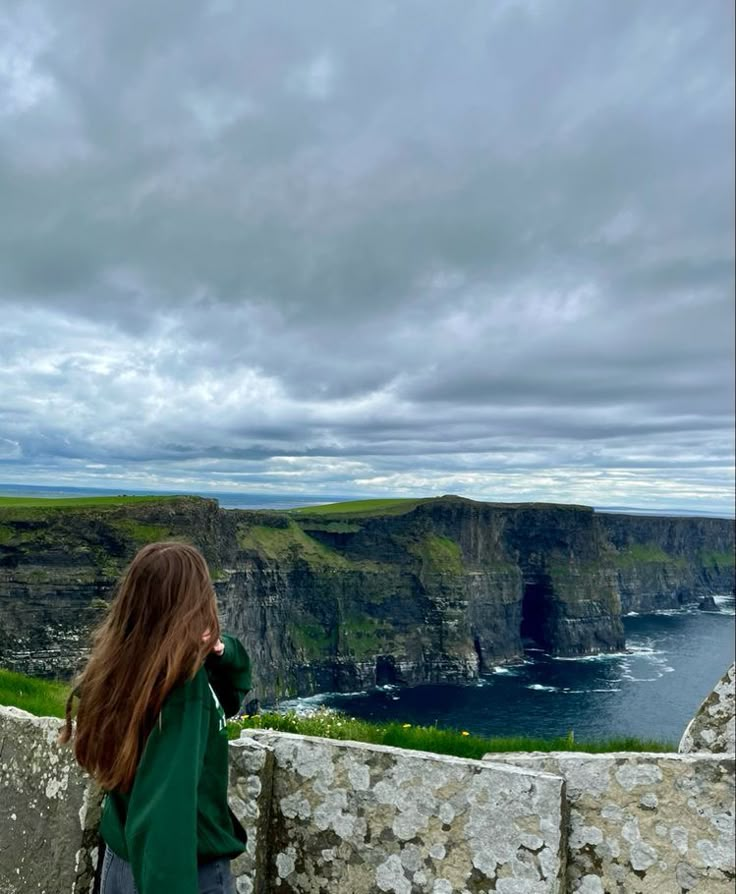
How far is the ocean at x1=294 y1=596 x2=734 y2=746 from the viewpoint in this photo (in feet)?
254

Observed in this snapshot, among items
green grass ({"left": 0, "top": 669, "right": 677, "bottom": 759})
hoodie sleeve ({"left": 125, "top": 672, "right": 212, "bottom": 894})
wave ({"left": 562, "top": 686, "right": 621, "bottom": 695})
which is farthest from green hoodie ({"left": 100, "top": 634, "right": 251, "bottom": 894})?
wave ({"left": 562, "top": 686, "right": 621, "bottom": 695})

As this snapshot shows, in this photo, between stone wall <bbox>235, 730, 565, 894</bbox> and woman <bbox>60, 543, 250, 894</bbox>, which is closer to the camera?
woman <bbox>60, 543, 250, 894</bbox>

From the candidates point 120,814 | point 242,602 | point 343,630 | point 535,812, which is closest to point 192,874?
point 120,814

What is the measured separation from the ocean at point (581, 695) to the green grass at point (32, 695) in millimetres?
52274

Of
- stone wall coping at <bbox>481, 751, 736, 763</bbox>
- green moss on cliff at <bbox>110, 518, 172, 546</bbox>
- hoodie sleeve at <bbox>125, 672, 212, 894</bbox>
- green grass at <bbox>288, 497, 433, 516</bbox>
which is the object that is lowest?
green grass at <bbox>288, 497, 433, 516</bbox>

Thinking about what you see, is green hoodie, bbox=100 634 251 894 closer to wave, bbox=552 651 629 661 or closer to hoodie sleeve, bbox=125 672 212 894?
hoodie sleeve, bbox=125 672 212 894

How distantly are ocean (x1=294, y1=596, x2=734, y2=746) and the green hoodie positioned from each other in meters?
57.1

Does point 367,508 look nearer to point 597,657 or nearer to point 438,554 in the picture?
point 438,554

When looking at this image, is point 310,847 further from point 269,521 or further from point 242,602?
point 269,521

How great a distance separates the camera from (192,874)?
2.90 metres

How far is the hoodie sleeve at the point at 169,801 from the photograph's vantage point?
2.87 metres

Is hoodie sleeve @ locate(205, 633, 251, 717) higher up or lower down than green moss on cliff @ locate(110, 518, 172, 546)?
higher up

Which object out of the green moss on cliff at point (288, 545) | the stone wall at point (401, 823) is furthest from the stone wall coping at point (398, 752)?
the green moss on cliff at point (288, 545)

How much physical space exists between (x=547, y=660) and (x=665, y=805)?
6798 inches
